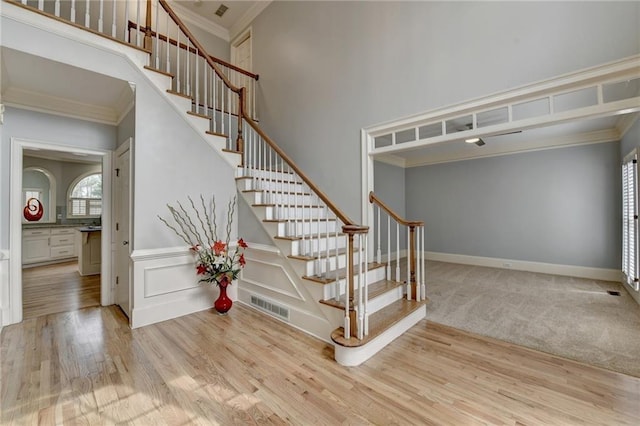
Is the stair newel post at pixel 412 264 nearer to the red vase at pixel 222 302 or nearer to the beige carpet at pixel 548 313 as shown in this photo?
the beige carpet at pixel 548 313

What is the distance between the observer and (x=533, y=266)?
5.57m

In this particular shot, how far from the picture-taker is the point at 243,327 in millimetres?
3016

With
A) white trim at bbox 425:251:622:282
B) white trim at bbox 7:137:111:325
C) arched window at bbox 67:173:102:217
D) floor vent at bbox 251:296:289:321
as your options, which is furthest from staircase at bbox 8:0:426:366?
arched window at bbox 67:173:102:217

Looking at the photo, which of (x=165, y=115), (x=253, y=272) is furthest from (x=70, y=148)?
(x=253, y=272)

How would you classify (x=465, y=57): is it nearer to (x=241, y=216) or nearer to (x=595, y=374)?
(x=595, y=374)

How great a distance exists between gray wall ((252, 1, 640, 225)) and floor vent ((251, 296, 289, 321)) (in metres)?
1.59

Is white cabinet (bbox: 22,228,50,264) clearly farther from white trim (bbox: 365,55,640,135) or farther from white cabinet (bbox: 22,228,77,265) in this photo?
white trim (bbox: 365,55,640,135)

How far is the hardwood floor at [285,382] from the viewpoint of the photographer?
171 centimetres

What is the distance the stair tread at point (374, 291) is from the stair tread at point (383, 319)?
0.60ft

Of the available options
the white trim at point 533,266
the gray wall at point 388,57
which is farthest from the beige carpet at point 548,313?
the gray wall at point 388,57

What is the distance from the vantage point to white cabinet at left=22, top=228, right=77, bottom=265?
19.7 feet

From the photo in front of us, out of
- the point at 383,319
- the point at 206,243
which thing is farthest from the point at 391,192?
the point at 206,243

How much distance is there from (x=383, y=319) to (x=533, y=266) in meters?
4.75

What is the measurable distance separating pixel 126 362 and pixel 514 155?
728cm
